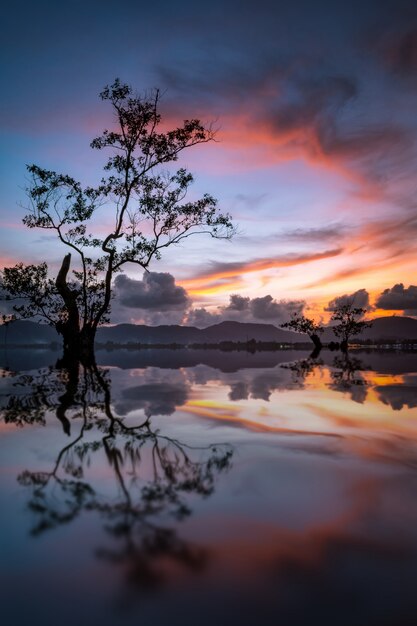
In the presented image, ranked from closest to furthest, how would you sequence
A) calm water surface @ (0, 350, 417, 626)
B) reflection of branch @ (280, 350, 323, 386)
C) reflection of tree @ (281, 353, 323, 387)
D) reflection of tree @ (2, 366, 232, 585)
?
1. calm water surface @ (0, 350, 417, 626)
2. reflection of tree @ (2, 366, 232, 585)
3. reflection of tree @ (281, 353, 323, 387)
4. reflection of branch @ (280, 350, 323, 386)

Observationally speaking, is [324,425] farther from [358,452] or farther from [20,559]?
[20,559]

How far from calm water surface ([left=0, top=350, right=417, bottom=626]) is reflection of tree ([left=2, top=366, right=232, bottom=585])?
13mm

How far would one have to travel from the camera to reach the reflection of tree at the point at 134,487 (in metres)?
2.37

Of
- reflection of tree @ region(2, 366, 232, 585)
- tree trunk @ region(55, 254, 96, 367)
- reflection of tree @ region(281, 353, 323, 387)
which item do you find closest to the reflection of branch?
reflection of tree @ region(281, 353, 323, 387)

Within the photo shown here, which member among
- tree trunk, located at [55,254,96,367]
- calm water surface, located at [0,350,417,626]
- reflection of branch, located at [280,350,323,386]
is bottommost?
reflection of branch, located at [280,350,323,386]

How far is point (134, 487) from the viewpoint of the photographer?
10.9ft

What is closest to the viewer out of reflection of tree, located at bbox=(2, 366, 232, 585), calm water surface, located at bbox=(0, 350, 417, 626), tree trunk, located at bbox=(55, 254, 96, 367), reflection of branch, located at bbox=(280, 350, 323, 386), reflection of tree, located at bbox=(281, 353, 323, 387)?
calm water surface, located at bbox=(0, 350, 417, 626)

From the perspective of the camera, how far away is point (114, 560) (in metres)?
2.26

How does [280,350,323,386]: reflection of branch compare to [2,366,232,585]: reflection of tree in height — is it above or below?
below

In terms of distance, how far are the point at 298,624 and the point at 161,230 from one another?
27.6 metres

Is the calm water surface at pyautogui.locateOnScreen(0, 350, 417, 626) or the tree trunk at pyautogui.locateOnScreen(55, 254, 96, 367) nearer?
the calm water surface at pyautogui.locateOnScreen(0, 350, 417, 626)

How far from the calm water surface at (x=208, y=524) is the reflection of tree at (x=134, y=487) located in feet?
0.04

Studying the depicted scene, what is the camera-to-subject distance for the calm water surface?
1.90 metres

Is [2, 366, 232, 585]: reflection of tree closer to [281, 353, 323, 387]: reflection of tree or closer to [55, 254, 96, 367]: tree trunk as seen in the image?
[281, 353, 323, 387]: reflection of tree
